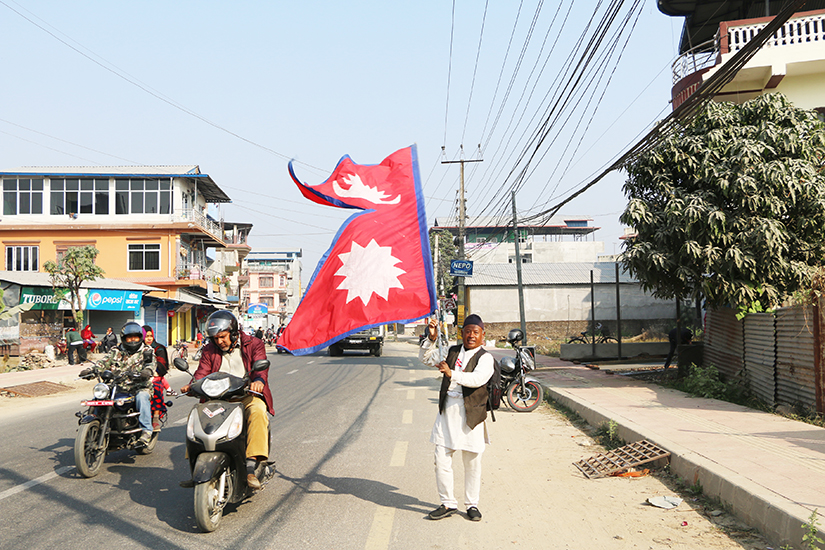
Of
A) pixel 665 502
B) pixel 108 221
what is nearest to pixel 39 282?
pixel 108 221

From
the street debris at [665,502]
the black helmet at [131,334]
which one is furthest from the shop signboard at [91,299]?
the street debris at [665,502]

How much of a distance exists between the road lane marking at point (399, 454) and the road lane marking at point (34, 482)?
11.5 feet

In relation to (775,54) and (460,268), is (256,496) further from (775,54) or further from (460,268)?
(775,54)

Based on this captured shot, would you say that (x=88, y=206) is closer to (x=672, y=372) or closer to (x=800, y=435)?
(x=672, y=372)

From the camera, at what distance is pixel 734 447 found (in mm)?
7133

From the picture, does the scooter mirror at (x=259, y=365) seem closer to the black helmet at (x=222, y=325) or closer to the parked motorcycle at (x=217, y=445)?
the parked motorcycle at (x=217, y=445)

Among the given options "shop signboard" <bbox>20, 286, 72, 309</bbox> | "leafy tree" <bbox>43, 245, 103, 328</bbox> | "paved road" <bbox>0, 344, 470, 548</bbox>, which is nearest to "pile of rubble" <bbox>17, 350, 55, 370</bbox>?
"leafy tree" <bbox>43, 245, 103, 328</bbox>

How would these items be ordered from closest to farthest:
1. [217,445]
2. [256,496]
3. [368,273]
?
[217,445] → [368,273] → [256,496]

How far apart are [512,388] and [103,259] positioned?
35.7 metres

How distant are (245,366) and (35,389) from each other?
13.1 meters

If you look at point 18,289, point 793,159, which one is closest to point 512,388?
point 793,159

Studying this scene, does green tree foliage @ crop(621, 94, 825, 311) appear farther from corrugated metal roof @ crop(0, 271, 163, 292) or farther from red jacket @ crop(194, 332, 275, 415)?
corrugated metal roof @ crop(0, 271, 163, 292)

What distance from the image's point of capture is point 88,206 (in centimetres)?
4131

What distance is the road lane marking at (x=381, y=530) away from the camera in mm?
4613
